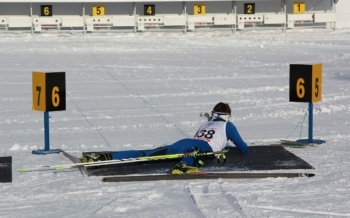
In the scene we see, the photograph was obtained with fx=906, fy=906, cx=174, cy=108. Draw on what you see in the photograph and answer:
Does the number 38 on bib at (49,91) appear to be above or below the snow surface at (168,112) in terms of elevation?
above

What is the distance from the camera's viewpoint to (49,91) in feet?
35.9

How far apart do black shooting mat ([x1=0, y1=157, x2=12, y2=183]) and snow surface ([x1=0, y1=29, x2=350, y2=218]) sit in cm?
10

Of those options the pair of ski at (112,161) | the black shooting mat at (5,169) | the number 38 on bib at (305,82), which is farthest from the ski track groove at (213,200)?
the number 38 on bib at (305,82)

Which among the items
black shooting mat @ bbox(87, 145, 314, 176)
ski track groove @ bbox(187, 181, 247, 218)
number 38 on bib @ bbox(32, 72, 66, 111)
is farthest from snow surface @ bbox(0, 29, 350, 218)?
number 38 on bib @ bbox(32, 72, 66, 111)

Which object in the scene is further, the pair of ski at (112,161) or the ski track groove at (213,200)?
the pair of ski at (112,161)

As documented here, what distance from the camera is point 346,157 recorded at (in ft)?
34.3

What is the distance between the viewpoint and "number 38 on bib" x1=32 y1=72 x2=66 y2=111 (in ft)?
35.8

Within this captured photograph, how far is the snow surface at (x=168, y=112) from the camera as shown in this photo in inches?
323

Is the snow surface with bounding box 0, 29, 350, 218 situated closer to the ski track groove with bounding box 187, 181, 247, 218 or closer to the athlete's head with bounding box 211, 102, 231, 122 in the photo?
the ski track groove with bounding box 187, 181, 247, 218

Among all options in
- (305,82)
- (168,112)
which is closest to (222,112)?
(305,82)

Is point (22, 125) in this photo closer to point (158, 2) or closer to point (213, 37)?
point (213, 37)

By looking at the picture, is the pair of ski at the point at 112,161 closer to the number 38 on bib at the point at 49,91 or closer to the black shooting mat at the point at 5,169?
the black shooting mat at the point at 5,169

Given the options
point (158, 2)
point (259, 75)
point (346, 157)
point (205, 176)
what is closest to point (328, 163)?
point (346, 157)

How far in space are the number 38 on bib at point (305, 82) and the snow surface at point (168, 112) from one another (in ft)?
2.19
